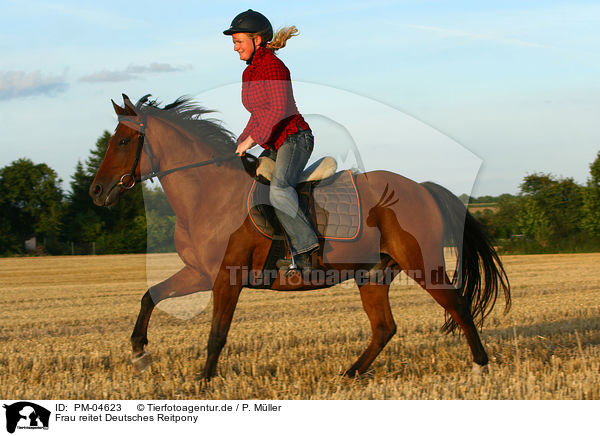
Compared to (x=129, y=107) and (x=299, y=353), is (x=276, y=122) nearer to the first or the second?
(x=129, y=107)

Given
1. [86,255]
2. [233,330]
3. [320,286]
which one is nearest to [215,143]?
[320,286]

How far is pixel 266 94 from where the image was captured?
5.14m

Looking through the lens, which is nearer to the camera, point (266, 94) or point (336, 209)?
point (266, 94)

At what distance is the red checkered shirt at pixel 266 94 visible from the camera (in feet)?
16.8

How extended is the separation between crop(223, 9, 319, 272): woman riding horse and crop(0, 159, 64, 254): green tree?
45560 millimetres

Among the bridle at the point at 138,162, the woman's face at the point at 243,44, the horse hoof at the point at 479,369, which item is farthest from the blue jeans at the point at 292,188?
the horse hoof at the point at 479,369

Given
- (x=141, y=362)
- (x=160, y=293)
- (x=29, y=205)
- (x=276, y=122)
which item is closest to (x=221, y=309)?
(x=160, y=293)

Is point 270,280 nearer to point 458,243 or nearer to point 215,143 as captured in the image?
point 215,143

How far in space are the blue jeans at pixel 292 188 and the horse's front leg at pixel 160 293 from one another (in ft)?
3.38
